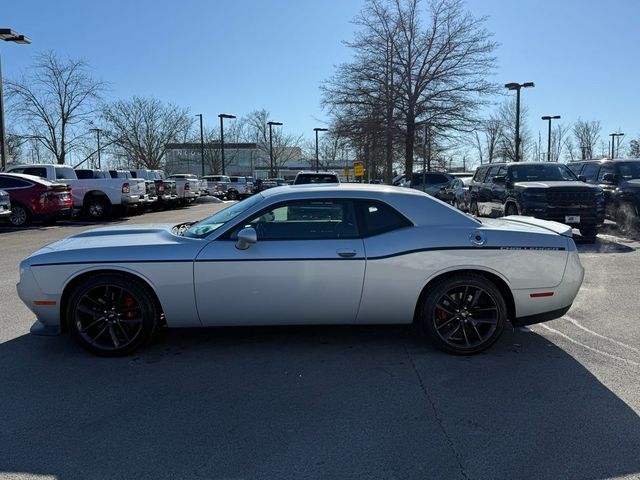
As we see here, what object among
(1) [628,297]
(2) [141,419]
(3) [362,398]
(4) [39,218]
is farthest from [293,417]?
(4) [39,218]

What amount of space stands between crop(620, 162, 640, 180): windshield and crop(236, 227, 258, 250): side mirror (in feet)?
42.3

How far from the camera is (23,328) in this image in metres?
5.45

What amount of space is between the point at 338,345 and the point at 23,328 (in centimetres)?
327

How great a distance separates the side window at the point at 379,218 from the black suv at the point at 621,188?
10.8m

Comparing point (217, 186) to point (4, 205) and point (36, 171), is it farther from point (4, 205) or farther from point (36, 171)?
point (4, 205)

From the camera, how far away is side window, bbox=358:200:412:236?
4.63m

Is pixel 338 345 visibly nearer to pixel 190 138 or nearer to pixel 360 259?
pixel 360 259

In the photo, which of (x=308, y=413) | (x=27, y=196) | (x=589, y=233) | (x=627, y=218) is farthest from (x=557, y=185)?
(x=27, y=196)

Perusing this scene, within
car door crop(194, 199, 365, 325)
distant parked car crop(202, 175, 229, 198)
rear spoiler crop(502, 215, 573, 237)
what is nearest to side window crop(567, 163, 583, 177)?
rear spoiler crop(502, 215, 573, 237)

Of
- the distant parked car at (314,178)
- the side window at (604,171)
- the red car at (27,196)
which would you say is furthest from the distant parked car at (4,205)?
the side window at (604,171)

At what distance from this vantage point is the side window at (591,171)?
15.0m

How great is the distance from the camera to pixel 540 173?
12.7m

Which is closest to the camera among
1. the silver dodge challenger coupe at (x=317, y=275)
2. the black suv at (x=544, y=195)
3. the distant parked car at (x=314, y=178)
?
the silver dodge challenger coupe at (x=317, y=275)

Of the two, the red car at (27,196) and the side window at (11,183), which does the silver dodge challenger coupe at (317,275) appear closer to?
the red car at (27,196)
